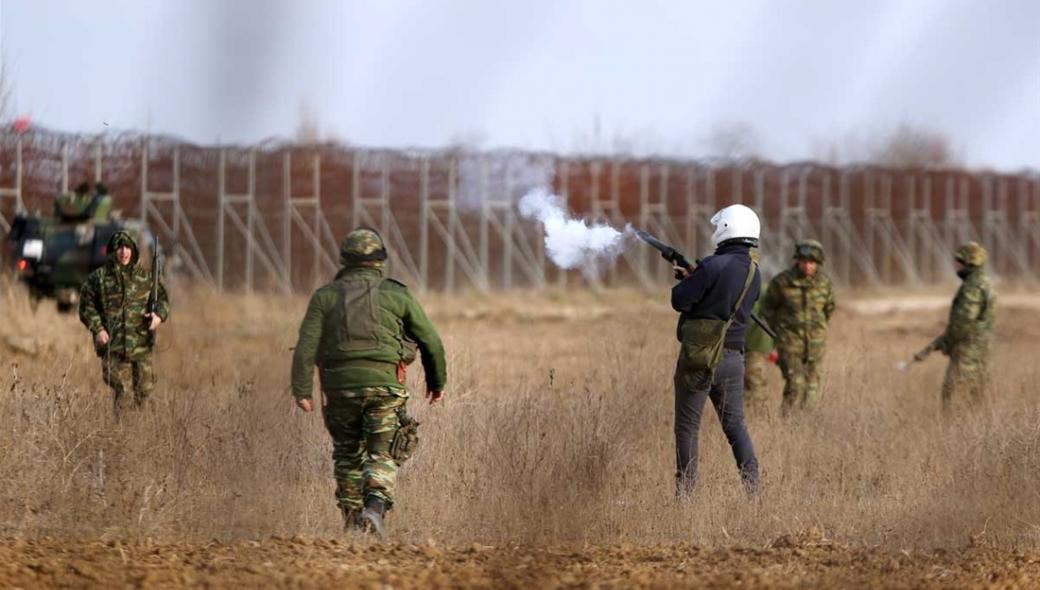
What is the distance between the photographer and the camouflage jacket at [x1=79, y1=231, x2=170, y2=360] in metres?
11.7

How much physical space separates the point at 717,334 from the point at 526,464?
1238 mm

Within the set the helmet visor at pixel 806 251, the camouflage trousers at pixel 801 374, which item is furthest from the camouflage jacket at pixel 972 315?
the helmet visor at pixel 806 251

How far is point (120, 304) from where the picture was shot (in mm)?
11695

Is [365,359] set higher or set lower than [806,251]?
lower

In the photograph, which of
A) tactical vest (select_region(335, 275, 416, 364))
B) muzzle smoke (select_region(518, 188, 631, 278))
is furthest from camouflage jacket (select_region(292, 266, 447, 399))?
muzzle smoke (select_region(518, 188, 631, 278))

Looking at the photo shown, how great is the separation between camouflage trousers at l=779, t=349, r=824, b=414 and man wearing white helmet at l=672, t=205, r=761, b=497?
3555 mm

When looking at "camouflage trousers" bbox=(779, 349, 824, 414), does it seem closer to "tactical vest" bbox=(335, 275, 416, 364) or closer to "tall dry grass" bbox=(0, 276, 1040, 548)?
"tall dry grass" bbox=(0, 276, 1040, 548)

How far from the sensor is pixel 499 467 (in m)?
9.93

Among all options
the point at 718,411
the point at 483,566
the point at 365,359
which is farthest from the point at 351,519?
the point at 718,411

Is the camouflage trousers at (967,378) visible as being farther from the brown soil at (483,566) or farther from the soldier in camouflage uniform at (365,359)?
the soldier in camouflage uniform at (365,359)

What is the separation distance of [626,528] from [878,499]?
66.0 inches

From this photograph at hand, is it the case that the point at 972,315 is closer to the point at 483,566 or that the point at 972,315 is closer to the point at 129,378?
the point at 129,378

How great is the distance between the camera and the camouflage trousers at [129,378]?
11.4m

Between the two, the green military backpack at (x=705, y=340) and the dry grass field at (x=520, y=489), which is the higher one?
the green military backpack at (x=705, y=340)
